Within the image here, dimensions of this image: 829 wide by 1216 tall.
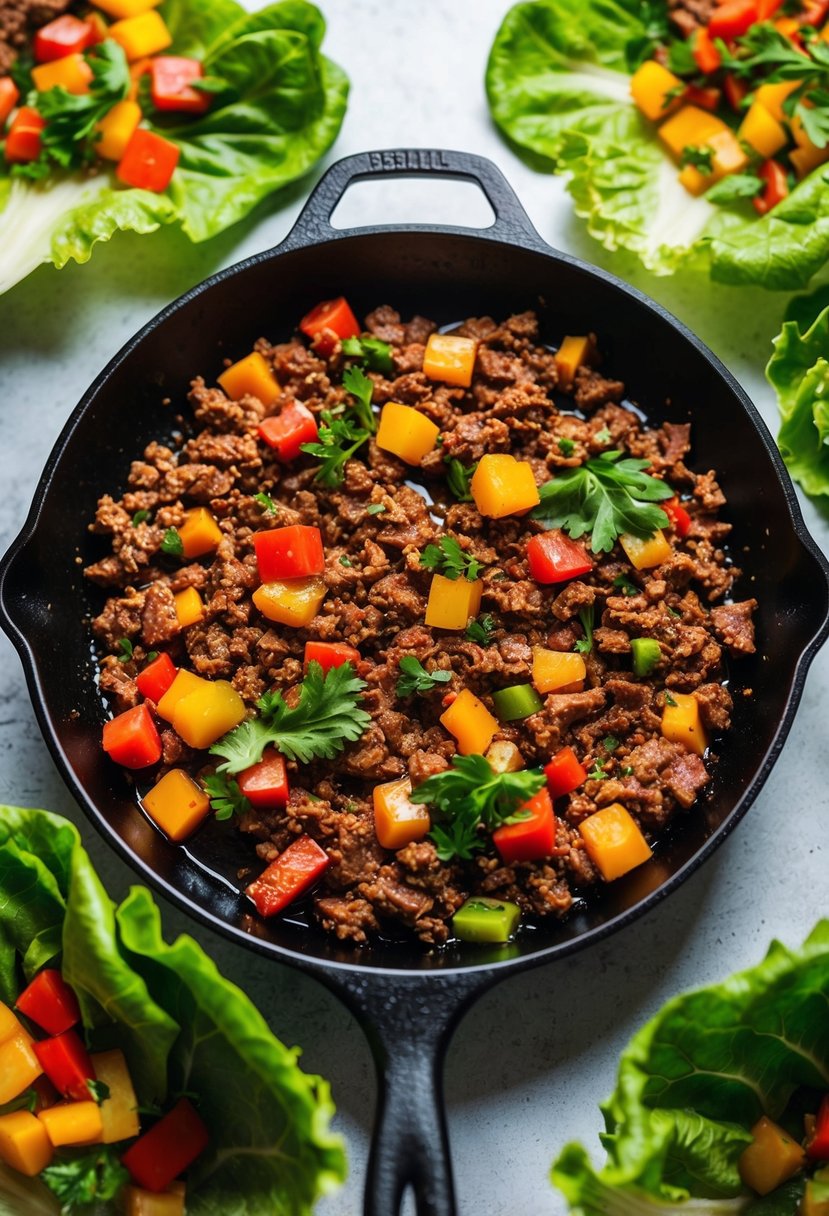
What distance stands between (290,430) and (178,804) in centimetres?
128

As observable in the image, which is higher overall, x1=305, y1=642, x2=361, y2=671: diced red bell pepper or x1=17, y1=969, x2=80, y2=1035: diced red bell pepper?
x1=305, y1=642, x2=361, y2=671: diced red bell pepper

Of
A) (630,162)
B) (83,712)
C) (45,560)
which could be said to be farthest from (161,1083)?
(630,162)

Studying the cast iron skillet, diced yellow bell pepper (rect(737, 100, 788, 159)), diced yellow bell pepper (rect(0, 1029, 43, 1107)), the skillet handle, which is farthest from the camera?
diced yellow bell pepper (rect(737, 100, 788, 159))

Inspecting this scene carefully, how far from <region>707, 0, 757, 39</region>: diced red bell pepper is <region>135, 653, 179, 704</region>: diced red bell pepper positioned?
3.00 metres

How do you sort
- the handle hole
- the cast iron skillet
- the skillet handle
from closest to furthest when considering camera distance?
the cast iron skillet
the skillet handle
the handle hole

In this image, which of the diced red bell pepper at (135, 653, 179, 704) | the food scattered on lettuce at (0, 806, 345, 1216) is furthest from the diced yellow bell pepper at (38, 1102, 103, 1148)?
the diced red bell pepper at (135, 653, 179, 704)

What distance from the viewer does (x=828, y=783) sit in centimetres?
417

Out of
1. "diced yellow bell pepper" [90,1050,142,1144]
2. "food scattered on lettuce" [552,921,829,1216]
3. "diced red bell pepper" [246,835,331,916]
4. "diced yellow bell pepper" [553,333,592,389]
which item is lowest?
"food scattered on lettuce" [552,921,829,1216]

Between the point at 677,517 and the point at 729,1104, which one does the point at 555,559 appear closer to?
the point at 677,517

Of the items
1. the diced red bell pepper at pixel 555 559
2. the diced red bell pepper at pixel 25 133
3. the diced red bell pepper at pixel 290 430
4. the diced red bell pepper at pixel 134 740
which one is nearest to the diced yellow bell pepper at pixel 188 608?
the diced red bell pepper at pixel 134 740

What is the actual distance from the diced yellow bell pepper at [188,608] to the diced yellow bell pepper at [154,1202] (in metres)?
1.68

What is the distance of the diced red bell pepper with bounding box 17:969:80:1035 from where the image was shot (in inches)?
142

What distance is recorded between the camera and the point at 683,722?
3.84 meters

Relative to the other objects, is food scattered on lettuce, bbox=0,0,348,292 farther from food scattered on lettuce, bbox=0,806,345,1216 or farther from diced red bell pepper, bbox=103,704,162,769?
food scattered on lettuce, bbox=0,806,345,1216
